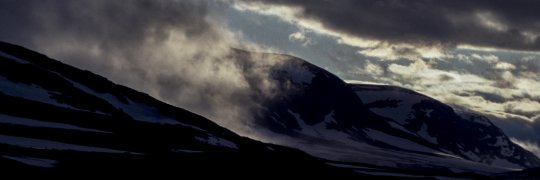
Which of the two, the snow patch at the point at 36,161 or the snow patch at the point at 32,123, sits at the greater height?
the snow patch at the point at 32,123

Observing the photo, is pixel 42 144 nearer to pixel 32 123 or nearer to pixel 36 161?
pixel 32 123

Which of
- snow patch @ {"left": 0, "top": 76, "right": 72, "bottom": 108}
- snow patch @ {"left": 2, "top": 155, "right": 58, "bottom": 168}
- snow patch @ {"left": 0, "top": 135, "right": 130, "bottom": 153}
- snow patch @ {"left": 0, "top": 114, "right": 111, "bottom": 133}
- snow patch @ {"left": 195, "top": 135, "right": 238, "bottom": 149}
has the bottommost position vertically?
snow patch @ {"left": 2, "top": 155, "right": 58, "bottom": 168}

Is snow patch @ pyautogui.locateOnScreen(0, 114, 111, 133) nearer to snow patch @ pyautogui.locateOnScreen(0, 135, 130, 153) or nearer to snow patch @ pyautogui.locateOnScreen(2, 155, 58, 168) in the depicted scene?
snow patch @ pyautogui.locateOnScreen(0, 135, 130, 153)

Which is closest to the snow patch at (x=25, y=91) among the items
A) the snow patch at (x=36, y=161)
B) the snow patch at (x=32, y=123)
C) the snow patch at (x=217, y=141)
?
the snow patch at (x=32, y=123)

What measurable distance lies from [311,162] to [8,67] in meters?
82.3

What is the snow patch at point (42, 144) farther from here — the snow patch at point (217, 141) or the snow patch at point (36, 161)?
the snow patch at point (217, 141)

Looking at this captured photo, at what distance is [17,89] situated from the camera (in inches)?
6816

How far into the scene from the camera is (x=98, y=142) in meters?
144

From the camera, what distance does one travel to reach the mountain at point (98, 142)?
117812 mm

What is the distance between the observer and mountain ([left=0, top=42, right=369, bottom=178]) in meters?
118

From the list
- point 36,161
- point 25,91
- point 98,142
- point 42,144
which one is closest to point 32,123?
point 98,142

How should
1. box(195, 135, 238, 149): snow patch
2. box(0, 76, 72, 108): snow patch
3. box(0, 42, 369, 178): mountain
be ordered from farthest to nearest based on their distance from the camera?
box(195, 135, 238, 149): snow patch → box(0, 76, 72, 108): snow patch → box(0, 42, 369, 178): mountain

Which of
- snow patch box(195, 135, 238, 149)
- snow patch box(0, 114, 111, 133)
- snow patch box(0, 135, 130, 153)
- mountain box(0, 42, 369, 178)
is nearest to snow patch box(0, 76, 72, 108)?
mountain box(0, 42, 369, 178)

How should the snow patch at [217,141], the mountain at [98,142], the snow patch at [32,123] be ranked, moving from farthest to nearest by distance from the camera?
the snow patch at [217,141] → the snow patch at [32,123] → the mountain at [98,142]
